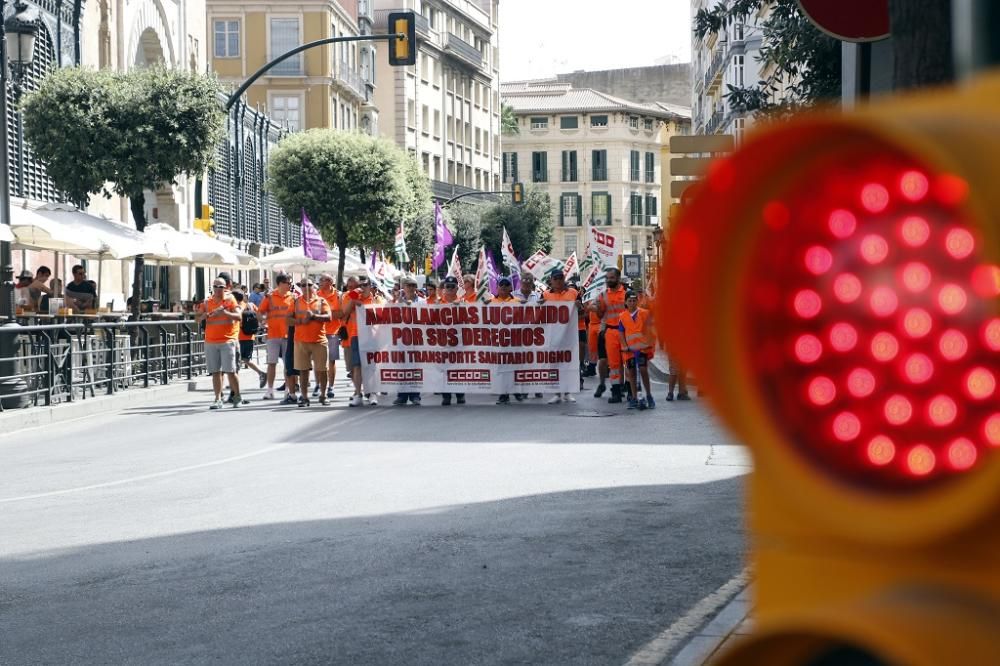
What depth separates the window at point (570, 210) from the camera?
123 metres

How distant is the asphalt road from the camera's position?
607cm

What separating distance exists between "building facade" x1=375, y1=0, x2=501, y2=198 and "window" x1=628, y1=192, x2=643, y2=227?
14.7 metres

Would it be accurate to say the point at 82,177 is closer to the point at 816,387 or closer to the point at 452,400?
the point at 452,400

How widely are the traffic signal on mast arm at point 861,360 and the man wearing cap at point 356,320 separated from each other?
62.0 feet

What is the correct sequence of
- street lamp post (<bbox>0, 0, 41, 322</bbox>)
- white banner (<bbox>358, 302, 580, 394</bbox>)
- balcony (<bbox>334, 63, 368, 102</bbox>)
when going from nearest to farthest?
street lamp post (<bbox>0, 0, 41, 322</bbox>)
white banner (<bbox>358, 302, 580, 394</bbox>)
balcony (<bbox>334, 63, 368, 102</bbox>)

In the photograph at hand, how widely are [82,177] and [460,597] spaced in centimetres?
2384

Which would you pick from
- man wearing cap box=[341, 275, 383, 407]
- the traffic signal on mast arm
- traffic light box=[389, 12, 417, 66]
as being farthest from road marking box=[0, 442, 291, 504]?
traffic light box=[389, 12, 417, 66]

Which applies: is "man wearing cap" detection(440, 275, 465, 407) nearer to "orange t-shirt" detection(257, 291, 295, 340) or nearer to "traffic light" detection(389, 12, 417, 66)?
"orange t-shirt" detection(257, 291, 295, 340)

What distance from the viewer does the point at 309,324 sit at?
802 inches

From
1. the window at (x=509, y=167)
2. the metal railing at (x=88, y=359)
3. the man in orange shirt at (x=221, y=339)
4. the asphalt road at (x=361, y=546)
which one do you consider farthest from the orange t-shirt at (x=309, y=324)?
the window at (x=509, y=167)

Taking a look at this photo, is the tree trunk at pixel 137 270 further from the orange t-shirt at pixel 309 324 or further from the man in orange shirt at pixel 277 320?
the orange t-shirt at pixel 309 324

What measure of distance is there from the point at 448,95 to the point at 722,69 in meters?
33.5

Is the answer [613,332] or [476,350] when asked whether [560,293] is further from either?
[476,350]

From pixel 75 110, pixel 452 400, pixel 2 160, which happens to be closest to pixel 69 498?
pixel 2 160
